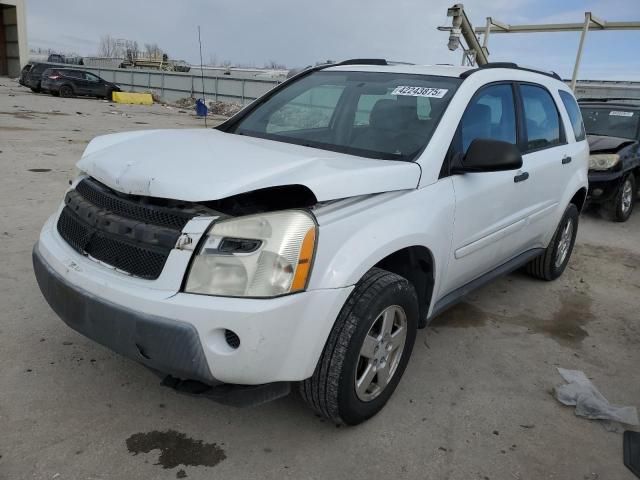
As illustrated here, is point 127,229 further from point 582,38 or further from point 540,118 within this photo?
point 582,38

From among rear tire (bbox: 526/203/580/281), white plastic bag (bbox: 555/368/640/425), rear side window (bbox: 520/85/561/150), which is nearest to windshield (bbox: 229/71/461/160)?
rear side window (bbox: 520/85/561/150)

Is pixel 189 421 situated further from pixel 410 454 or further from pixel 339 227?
pixel 339 227

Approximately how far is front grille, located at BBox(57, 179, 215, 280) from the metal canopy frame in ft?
38.0

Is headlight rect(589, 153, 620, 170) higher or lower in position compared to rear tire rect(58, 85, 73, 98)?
lower

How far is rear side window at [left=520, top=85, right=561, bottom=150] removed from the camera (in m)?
3.82

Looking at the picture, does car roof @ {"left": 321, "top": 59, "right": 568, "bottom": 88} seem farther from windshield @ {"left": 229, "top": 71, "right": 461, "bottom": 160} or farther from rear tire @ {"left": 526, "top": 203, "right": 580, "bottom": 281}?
rear tire @ {"left": 526, "top": 203, "right": 580, "bottom": 281}

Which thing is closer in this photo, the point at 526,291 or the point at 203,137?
the point at 203,137

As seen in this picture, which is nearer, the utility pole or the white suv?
the white suv

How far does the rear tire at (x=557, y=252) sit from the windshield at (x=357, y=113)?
2.13 m

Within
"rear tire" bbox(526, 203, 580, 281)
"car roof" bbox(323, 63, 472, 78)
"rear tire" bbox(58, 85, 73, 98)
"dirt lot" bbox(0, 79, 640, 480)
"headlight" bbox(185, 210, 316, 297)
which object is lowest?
"dirt lot" bbox(0, 79, 640, 480)

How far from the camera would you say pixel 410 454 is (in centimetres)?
241

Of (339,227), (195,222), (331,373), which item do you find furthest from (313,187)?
(331,373)

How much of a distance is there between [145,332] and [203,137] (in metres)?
1.39

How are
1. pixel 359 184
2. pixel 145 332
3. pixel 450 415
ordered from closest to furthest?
1. pixel 145 332
2. pixel 359 184
3. pixel 450 415
